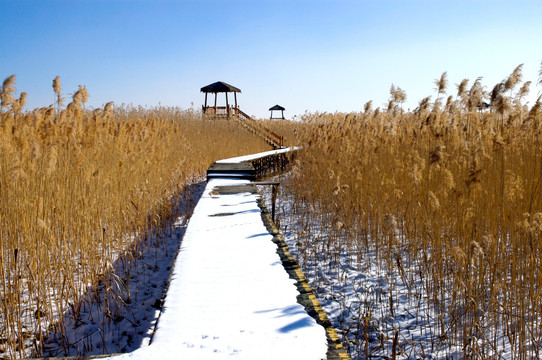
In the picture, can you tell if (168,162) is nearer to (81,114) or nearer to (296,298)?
(81,114)

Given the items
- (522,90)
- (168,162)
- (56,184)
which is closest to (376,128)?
(522,90)

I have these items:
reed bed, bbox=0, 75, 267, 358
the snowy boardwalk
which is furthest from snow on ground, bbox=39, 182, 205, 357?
the snowy boardwalk

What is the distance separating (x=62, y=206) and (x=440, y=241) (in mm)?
3297

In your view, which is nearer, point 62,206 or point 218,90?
point 62,206

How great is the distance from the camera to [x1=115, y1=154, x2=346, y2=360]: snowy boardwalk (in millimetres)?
1957

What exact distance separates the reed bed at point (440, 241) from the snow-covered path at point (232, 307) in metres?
0.46

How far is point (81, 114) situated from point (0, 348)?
361 centimetres

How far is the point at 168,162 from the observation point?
7586mm

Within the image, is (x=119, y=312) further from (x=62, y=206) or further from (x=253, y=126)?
(x=253, y=126)

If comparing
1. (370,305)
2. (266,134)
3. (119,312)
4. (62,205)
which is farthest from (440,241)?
(266,134)

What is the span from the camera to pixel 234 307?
2420 mm

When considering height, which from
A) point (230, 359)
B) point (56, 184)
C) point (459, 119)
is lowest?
point (230, 359)

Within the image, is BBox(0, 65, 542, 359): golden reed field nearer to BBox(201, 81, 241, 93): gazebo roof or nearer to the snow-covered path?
the snow-covered path

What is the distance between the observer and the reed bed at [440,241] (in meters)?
2.59
